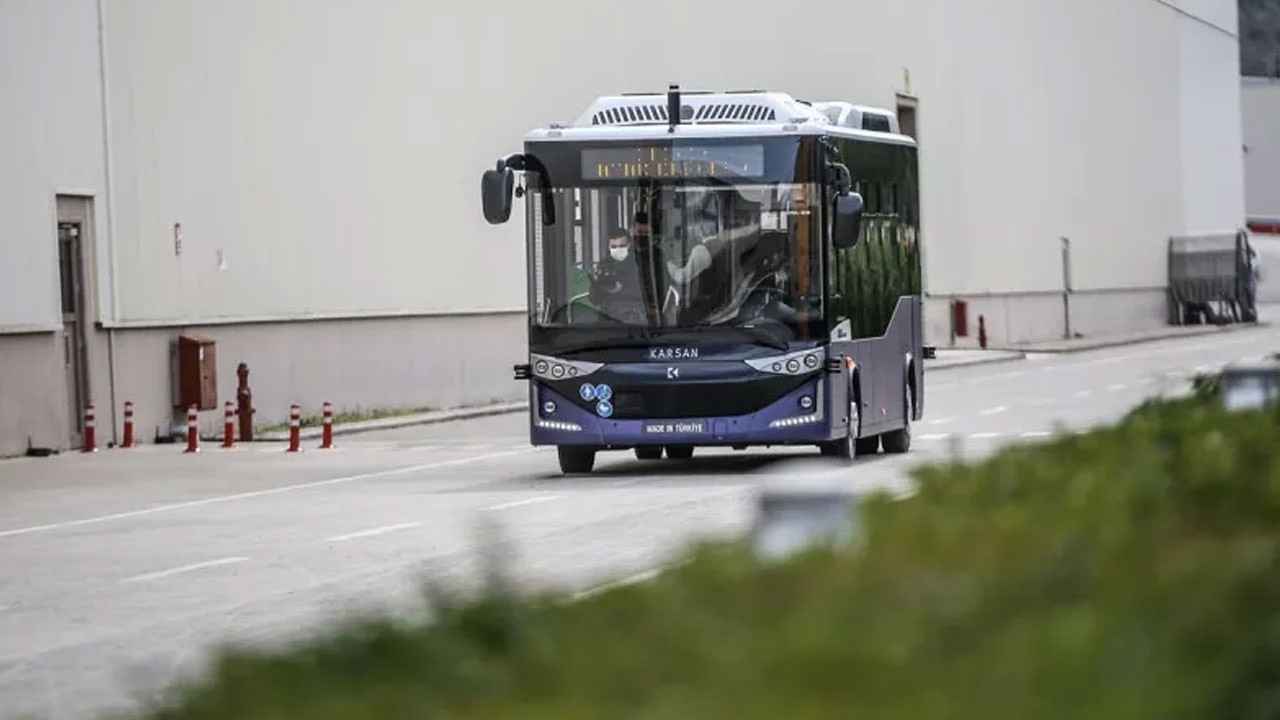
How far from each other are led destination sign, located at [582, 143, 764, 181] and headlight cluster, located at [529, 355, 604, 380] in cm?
166

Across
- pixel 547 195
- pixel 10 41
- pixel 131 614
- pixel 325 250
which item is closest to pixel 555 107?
pixel 325 250

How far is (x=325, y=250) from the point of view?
40.6m

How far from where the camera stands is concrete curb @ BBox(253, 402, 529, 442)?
36.5 metres

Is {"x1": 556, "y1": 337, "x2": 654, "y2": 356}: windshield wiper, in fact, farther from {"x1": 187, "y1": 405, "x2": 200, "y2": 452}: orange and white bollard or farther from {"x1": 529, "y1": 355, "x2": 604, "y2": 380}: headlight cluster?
{"x1": 187, "y1": 405, "x2": 200, "y2": 452}: orange and white bollard

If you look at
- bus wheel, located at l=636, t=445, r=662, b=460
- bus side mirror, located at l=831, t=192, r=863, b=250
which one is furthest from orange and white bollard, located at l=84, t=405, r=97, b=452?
bus side mirror, located at l=831, t=192, r=863, b=250

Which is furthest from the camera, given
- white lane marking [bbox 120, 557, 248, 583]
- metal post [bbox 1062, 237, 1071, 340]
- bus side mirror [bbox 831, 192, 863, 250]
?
metal post [bbox 1062, 237, 1071, 340]

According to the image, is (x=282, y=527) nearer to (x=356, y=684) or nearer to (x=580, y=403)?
(x=580, y=403)

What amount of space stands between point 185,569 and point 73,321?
58.1ft

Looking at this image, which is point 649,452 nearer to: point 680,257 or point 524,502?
point 680,257

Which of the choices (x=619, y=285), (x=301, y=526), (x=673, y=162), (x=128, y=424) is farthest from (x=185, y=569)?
(x=128, y=424)

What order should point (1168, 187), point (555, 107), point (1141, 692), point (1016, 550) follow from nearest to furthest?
point (1141, 692), point (1016, 550), point (555, 107), point (1168, 187)

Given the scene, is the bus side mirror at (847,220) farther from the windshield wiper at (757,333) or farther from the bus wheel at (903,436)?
the bus wheel at (903,436)

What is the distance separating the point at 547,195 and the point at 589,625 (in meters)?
21.4

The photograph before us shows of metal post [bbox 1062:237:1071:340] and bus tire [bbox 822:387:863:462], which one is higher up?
metal post [bbox 1062:237:1071:340]
